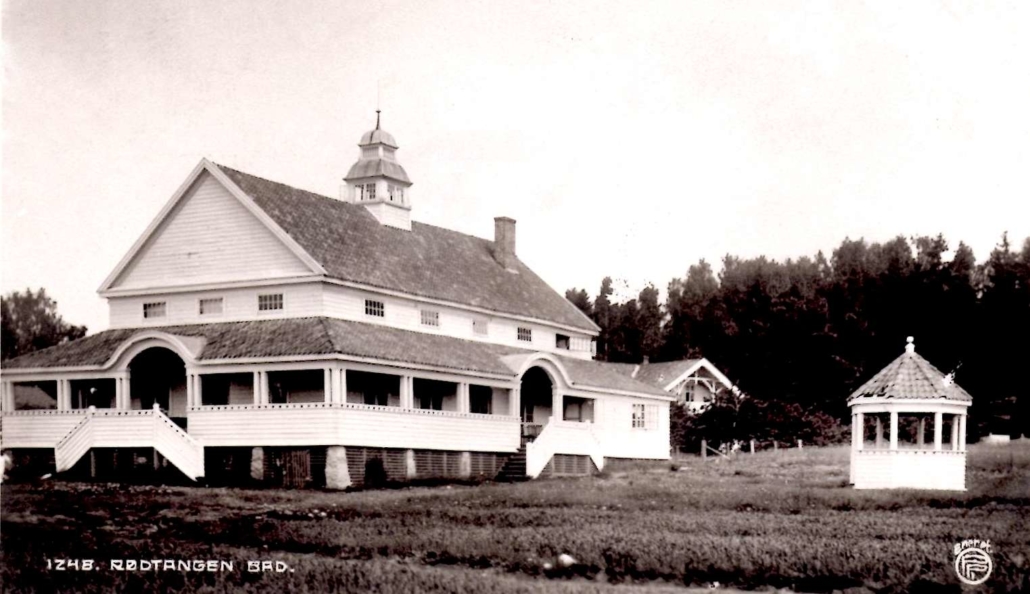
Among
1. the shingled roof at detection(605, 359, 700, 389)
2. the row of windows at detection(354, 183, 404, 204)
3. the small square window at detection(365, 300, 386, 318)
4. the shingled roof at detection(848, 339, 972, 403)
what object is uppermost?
the row of windows at detection(354, 183, 404, 204)

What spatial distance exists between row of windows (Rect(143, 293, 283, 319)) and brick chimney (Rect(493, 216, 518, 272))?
12019mm

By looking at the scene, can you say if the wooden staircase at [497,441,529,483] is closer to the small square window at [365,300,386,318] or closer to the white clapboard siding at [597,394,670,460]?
the small square window at [365,300,386,318]

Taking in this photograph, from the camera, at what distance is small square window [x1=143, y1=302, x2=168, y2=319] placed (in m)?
36.7

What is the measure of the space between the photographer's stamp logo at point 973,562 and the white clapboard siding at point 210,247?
63.2 ft

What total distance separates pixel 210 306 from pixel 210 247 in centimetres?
149

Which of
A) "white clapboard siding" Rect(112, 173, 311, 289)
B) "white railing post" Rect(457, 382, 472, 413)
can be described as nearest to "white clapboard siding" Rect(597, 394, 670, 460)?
"white railing post" Rect(457, 382, 472, 413)

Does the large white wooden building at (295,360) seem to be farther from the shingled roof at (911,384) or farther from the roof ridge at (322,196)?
the shingled roof at (911,384)

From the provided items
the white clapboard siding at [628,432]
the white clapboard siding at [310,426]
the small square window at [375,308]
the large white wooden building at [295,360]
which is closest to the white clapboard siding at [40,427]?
the large white wooden building at [295,360]

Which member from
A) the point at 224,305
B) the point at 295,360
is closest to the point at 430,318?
the point at 224,305

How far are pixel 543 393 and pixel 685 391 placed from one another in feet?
55.6

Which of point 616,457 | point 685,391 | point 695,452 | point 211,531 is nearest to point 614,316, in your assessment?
point 685,391

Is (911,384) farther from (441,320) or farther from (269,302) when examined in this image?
(269,302)

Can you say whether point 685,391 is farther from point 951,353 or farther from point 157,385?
point 157,385

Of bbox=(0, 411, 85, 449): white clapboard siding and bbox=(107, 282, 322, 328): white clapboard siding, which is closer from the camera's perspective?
bbox=(0, 411, 85, 449): white clapboard siding
